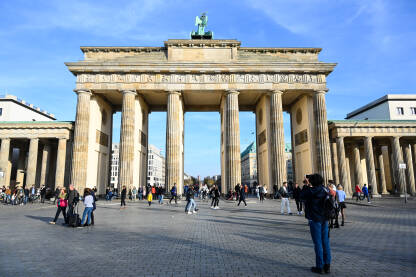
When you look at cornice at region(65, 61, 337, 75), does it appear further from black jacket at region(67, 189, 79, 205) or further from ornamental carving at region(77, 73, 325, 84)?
black jacket at region(67, 189, 79, 205)

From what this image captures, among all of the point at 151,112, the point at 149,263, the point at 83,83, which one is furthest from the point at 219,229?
the point at 151,112

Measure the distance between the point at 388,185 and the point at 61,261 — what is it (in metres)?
57.3

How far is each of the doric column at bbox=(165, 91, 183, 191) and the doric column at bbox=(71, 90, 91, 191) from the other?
9.28m

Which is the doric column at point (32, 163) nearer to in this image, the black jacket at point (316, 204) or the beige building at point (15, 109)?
the beige building at point (15, 109)

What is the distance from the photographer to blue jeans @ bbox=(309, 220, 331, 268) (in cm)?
487

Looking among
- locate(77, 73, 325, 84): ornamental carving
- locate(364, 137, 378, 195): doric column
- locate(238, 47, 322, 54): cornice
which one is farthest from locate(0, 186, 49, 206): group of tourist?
locate(364, 137, 378, 195): doric column

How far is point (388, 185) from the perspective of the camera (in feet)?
161

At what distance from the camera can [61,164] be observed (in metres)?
33.2

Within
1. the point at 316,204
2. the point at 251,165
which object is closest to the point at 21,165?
the point at 316,204

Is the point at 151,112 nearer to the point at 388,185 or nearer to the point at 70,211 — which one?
the point at 70,211

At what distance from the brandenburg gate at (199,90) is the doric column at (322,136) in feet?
0.34

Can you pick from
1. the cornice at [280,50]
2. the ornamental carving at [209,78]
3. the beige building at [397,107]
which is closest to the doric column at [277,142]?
the ornamental carving at [209,78]

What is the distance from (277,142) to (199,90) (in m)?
11.1

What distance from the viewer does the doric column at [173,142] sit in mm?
30141
